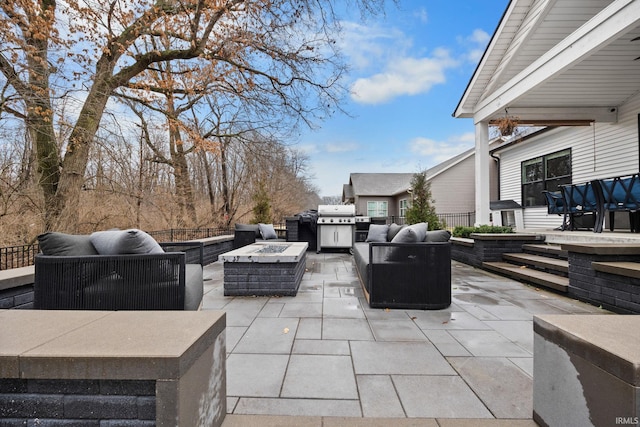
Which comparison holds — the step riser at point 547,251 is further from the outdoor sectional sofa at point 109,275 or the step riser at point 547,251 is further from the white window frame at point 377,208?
the white window frame at point 377,208

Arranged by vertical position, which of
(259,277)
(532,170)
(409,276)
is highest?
(532,170)

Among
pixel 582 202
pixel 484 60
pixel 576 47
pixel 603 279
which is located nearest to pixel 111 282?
pixel 603 279

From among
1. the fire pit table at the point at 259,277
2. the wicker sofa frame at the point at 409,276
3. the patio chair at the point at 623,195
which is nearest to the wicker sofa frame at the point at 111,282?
the fire pit table at the point at 259,277

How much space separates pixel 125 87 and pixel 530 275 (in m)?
9.84

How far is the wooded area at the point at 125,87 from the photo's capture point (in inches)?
213

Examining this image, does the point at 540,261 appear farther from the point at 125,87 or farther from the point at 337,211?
the point at 125,87

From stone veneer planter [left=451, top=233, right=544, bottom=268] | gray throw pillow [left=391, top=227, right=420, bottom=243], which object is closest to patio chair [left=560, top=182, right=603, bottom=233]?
stone veneer planter [left=451, top=233, right=544, bottom=268]

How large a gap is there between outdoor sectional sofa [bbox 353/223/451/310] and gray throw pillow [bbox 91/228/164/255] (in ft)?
7.26

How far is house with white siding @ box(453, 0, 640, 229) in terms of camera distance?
5.09m

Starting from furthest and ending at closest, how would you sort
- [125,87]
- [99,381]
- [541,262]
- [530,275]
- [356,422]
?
[125,87] < [541,262] < [530,275] < [356,422] < [99,381]

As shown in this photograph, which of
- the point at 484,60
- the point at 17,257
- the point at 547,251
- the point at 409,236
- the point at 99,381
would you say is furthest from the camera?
the point at 484,60

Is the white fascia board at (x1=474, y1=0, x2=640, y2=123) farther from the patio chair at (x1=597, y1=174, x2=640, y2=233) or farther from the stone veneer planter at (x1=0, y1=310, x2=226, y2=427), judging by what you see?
the stone veneer planter at (x1=0, y1=310, x2=226, y2=427)

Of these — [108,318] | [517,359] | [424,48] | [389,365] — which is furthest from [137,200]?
[424,48]

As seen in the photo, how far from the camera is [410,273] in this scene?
3.39 metres
